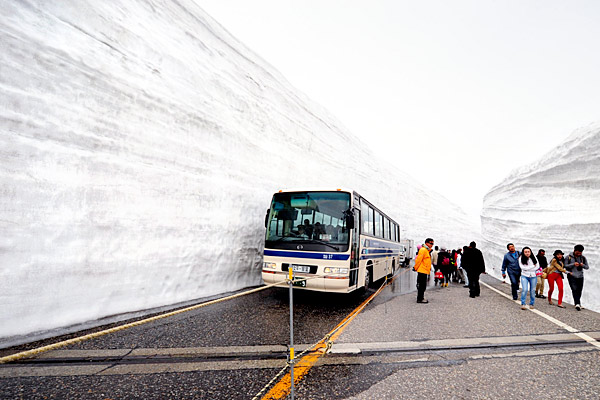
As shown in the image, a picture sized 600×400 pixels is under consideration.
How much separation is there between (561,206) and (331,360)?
20831 mm

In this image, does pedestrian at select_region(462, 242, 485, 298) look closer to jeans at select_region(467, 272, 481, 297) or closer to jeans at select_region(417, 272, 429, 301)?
jeans at select_region(467, 272, 481, 297)

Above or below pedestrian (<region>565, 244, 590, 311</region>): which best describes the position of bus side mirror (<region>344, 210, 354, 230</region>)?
above

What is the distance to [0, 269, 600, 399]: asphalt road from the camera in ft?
10.0

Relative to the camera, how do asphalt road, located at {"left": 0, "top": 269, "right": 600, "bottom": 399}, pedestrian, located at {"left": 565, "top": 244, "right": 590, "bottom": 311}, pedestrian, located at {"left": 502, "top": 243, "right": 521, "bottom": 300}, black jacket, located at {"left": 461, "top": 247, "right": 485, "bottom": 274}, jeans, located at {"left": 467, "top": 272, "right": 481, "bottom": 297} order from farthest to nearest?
jeans, located at {"left": 467, "top": 272, "right": 481, "bottom": 297} < black jacket, located at {"left": 461, "top": 247, "right": 485, "bottom": 274} < pedestrian, located at {"left": 502, "top": 243, "right": 521, "bottom": 300} < pedestrian, located at {"left": 565, "top": 244, "right": 590, "bottom": 311} < asphalt road, located at {"left": 0, "top": 269, "right": 600, "bottom": 399}

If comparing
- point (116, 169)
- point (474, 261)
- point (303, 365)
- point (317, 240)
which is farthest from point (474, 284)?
point (116, 169)

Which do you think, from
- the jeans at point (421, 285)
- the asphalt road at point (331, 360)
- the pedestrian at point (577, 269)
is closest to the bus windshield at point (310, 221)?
the asphalt road at point (331, 360)

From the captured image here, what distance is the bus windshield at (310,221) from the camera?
726cm

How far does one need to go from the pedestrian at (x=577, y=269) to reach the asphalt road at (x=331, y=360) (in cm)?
184

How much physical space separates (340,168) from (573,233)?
693 inches

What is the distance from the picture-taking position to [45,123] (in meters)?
5.92

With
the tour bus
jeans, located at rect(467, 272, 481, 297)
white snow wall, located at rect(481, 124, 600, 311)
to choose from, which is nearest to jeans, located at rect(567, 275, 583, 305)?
jeans, located at rect(467, 272, 481, 297)

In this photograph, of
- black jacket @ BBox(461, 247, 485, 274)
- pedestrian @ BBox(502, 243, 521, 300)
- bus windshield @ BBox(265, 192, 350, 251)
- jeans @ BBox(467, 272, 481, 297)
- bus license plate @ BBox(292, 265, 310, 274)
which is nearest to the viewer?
bus license plate @ BBox(292, 265, 310, 274)

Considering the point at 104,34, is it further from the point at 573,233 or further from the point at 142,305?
the point at 573,233

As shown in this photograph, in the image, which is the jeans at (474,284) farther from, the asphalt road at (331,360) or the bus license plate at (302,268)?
the bus license plate at (302,268)
